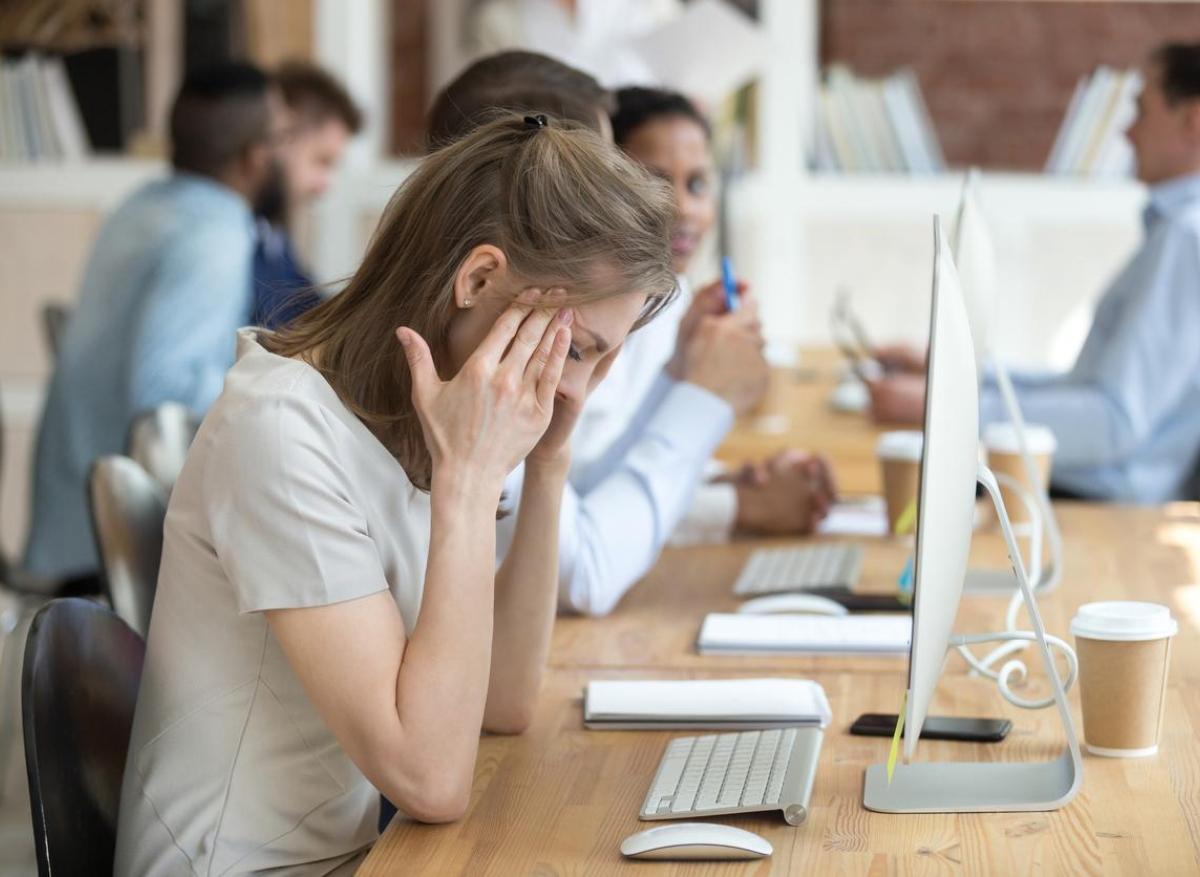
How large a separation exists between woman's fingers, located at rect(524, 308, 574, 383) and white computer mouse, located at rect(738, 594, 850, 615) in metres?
0.63

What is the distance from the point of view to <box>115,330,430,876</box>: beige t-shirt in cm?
117

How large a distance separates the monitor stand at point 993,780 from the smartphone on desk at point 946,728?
7cm

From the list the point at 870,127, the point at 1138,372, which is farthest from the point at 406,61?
the point at 1138,372

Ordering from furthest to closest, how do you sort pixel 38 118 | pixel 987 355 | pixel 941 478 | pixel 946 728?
pixel 38 118, pixel 987 355, pixel 946 728, pixel 941 478

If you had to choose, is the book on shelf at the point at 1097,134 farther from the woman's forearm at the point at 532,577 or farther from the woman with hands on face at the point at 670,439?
the woman's forearm at the point at 532,577

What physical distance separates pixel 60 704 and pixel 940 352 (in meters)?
0.71

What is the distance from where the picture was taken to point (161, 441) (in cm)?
218

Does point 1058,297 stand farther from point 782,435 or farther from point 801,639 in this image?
point 801,639

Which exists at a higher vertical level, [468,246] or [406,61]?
[468,246]

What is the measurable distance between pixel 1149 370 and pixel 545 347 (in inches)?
69.4

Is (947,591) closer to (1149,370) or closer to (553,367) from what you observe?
(553,367)

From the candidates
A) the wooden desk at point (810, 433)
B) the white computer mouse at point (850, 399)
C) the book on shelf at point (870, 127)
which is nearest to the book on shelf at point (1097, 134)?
the book on shelf at point (870, 127)

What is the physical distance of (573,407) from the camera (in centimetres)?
139

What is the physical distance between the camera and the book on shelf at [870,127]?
15.3ft
